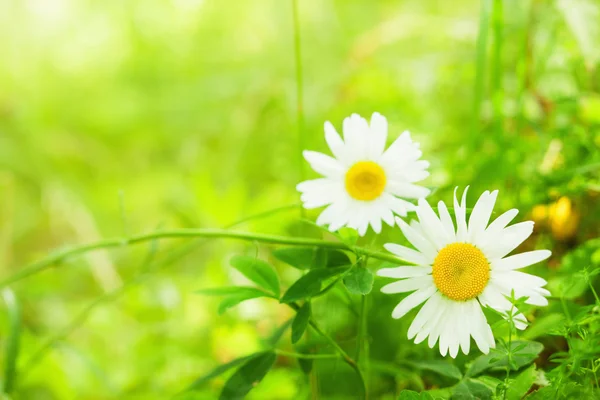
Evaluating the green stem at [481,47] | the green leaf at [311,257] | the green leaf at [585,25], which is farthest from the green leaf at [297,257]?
the green leaf at [585,25]

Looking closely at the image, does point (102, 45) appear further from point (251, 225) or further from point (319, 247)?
point (319, 247)

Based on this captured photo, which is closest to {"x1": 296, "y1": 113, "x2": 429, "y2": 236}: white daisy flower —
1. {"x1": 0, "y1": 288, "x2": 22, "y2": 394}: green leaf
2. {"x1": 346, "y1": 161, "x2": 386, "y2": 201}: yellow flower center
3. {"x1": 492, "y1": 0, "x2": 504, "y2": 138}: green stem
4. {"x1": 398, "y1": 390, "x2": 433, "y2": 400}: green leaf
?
{"x1": 346, "y1": 161, "x2": 386, "y2": 201}: yellow flower center

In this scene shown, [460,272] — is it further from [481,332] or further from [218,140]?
[218,140]

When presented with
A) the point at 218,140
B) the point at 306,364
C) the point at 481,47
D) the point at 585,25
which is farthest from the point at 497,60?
the point at 218,140

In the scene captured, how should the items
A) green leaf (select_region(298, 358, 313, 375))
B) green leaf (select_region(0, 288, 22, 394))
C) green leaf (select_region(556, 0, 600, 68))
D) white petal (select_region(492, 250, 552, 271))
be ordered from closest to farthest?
white petal (select_region(492, 250, 552, 271))
green leaf (select_region(298, 358, 313, 375))
green leaf (select_region(0, 288, 22, 394))
green leaf (select_region(556, 0, 600, 68))

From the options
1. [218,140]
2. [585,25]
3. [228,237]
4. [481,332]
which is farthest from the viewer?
[218,140]

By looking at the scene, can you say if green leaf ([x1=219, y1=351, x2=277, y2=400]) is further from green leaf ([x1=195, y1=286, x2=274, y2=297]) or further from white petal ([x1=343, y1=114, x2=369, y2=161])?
white petal ([x1=343, y1=114, x2=369, y2=161])
